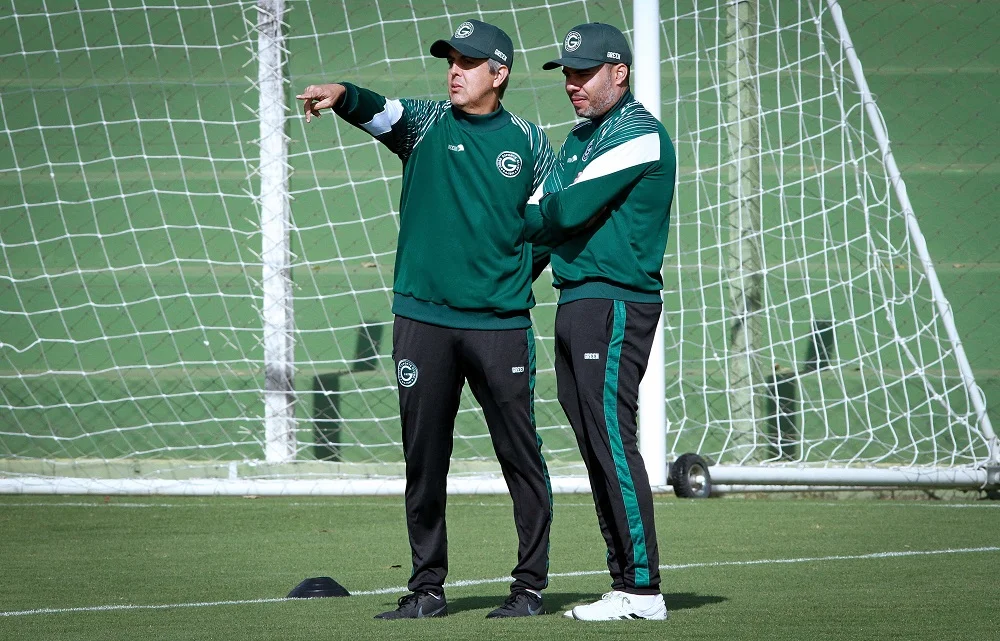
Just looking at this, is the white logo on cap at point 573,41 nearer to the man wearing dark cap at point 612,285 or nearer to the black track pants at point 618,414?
the man wearing dark cap at point 612,285

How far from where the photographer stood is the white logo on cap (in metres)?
3.92

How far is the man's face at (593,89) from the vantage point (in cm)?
396

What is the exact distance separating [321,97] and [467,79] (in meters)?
0.45

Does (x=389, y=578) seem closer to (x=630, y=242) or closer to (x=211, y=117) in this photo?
(x=630, y=242)

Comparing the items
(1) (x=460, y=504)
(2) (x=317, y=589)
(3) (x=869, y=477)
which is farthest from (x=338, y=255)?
(2) (x=317, y=589)

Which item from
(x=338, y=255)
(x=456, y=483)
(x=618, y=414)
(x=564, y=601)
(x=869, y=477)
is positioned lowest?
(x=564, y=601)

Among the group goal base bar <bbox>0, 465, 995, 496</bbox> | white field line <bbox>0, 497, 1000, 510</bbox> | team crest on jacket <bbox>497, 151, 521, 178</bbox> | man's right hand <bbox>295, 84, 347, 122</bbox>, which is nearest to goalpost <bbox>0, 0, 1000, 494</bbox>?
goal base bar <bbox>0, 465, 995, 496</bbox>

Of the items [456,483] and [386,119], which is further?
[456,483]

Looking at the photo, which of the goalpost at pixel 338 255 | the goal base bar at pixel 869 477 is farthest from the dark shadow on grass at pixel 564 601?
the goalpost at pixel 338 255

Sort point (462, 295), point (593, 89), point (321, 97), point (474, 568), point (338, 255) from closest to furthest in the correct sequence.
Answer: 1. point (321, 97)
2. point (462, 295)
3. point (593, 89)
4. point (474, 568)
5. point (338, 255)

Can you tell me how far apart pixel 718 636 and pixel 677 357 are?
533 centimetres

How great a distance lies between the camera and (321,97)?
12.3 ft

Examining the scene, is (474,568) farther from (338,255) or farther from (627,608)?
(338,255)

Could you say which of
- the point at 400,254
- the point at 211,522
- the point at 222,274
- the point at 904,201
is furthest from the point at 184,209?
the point at 400,254
